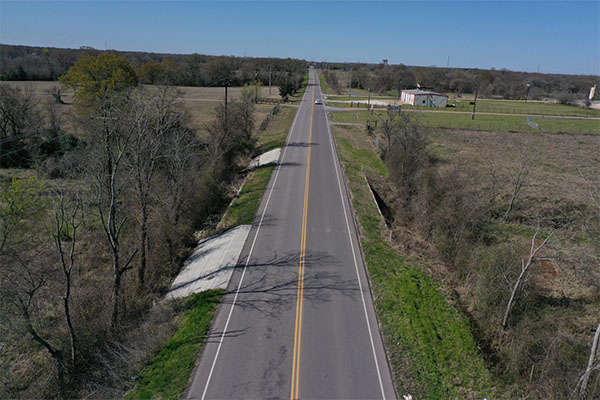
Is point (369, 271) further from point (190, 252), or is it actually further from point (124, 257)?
point (124, 257)

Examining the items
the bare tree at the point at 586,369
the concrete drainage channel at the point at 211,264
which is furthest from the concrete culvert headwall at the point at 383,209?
the bare tree at the point at 586,369

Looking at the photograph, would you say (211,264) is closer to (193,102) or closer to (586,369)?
(586,369)

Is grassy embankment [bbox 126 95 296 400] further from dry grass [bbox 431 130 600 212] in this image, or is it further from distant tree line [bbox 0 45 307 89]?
distant tree line [bbox 0 45 307 89]

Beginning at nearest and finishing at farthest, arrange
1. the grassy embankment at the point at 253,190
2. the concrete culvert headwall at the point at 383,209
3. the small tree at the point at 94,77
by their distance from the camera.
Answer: the grassy embankment at the point at 253,190
the concrete culvert headwall at the point at 383,209
the small tree at the point at 94,77

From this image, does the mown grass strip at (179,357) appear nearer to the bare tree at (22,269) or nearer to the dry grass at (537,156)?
the bare tree at (22,269)

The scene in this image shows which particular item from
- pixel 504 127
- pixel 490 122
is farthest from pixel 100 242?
pixel 490 122

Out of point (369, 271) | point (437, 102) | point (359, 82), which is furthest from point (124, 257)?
point (359, 82)
